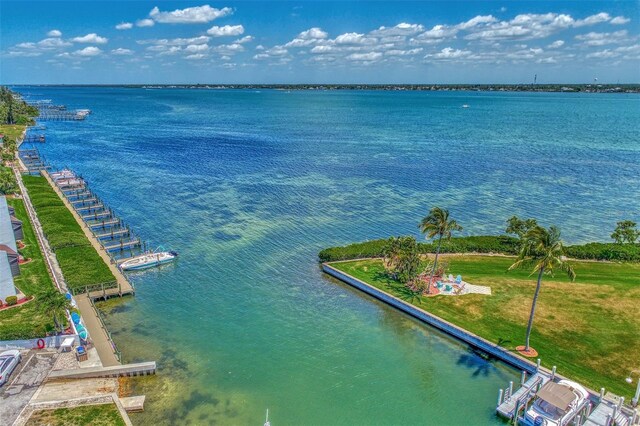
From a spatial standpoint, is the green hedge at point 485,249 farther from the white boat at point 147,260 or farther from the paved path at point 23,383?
the paved path at point 23,383

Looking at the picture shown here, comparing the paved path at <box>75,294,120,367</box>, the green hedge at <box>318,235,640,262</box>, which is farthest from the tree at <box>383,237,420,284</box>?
the paved path at <box>75,294,120,367</box>

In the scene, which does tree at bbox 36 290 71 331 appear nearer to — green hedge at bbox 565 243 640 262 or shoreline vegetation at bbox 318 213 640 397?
shoreline vegetation at bbox 318 213 640 397

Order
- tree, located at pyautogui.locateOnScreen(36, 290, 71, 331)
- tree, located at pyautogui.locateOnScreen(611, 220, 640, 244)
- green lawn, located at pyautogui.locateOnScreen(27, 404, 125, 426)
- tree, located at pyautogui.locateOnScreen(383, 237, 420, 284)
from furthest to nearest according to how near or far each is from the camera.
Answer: tree, located at pyautogui.locateOnScreen(611, 220, 640, 244), tree, located at pyautogui.locateOnScreen(383, 237, 420, 284), tree, located at pyautogui.locateOnScreen(36, 290, 71, 331), green lawn, located at pyautogui.locateOnScreen(27, 404, 125, 426)

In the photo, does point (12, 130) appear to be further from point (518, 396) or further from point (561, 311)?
point (518, 396)

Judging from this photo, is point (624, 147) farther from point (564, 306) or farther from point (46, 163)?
point (46, 163)

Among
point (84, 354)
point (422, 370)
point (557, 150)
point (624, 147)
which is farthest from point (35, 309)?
point (624, 147)

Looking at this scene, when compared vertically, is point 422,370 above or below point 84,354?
below
